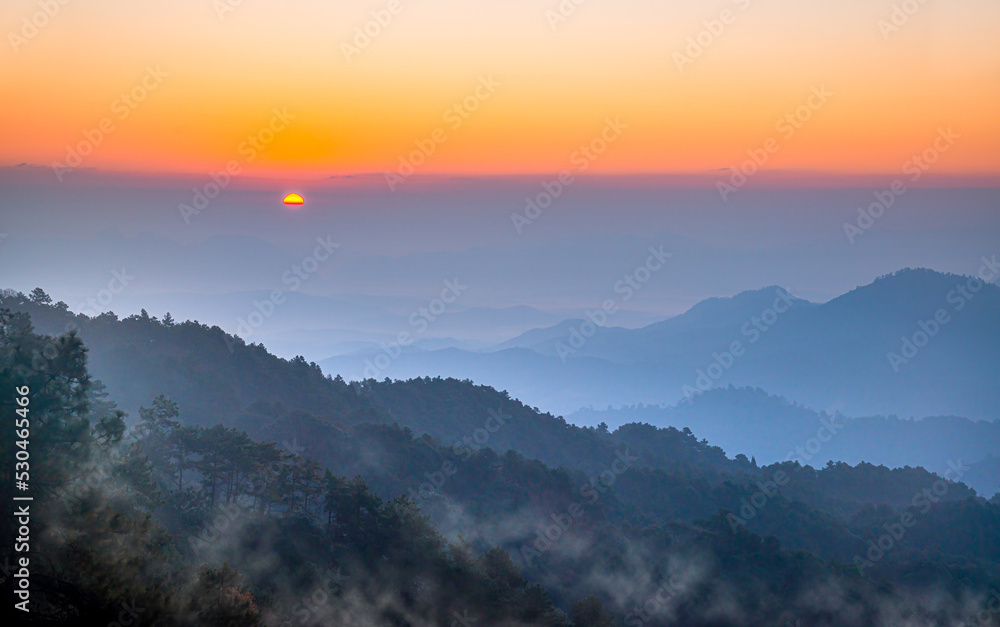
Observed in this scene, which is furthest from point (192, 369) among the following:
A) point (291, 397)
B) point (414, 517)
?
point (414, 517)

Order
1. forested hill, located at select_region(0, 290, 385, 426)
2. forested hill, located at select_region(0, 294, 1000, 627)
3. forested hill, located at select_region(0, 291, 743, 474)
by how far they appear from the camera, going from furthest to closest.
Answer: forested hill, located at select_region(0, 291, 743, 474) → forested hill, located at select_region(0, 290, 385, 426) → forested hill, located at select_region(0, 294, 1000, 627)

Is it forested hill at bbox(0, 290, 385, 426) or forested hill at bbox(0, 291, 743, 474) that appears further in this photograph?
forested hill at bbox(0, 291, 743, 474)

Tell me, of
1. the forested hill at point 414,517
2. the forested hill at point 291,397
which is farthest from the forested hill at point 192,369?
the forested hill at point 414,517

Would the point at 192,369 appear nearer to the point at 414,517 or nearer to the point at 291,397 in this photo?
the point at 291,397

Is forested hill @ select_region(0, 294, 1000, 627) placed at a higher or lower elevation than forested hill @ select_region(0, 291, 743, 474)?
lower

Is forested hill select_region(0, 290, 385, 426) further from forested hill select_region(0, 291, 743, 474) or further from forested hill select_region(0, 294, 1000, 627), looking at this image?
forested hill select_region(0, 294, 1000, 627)

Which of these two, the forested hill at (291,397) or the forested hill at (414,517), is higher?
the forested hill at (291,397)

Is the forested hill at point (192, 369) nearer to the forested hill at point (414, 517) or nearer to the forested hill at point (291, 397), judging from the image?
the forested hill at point (291, 397)

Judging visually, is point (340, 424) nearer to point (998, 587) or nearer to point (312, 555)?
point (312, 555)

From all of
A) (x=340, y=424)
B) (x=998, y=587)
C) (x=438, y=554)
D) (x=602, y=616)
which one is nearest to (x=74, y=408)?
(x=438, y=554)

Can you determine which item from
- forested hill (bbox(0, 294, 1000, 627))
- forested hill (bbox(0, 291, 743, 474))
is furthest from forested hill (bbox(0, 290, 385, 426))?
A: forested hill (bbox(0, 294, 1000, 627))

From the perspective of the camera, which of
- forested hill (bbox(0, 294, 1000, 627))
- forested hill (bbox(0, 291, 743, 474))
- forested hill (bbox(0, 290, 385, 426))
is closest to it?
forested hill (bbox(0, 294, 1000, 627))
